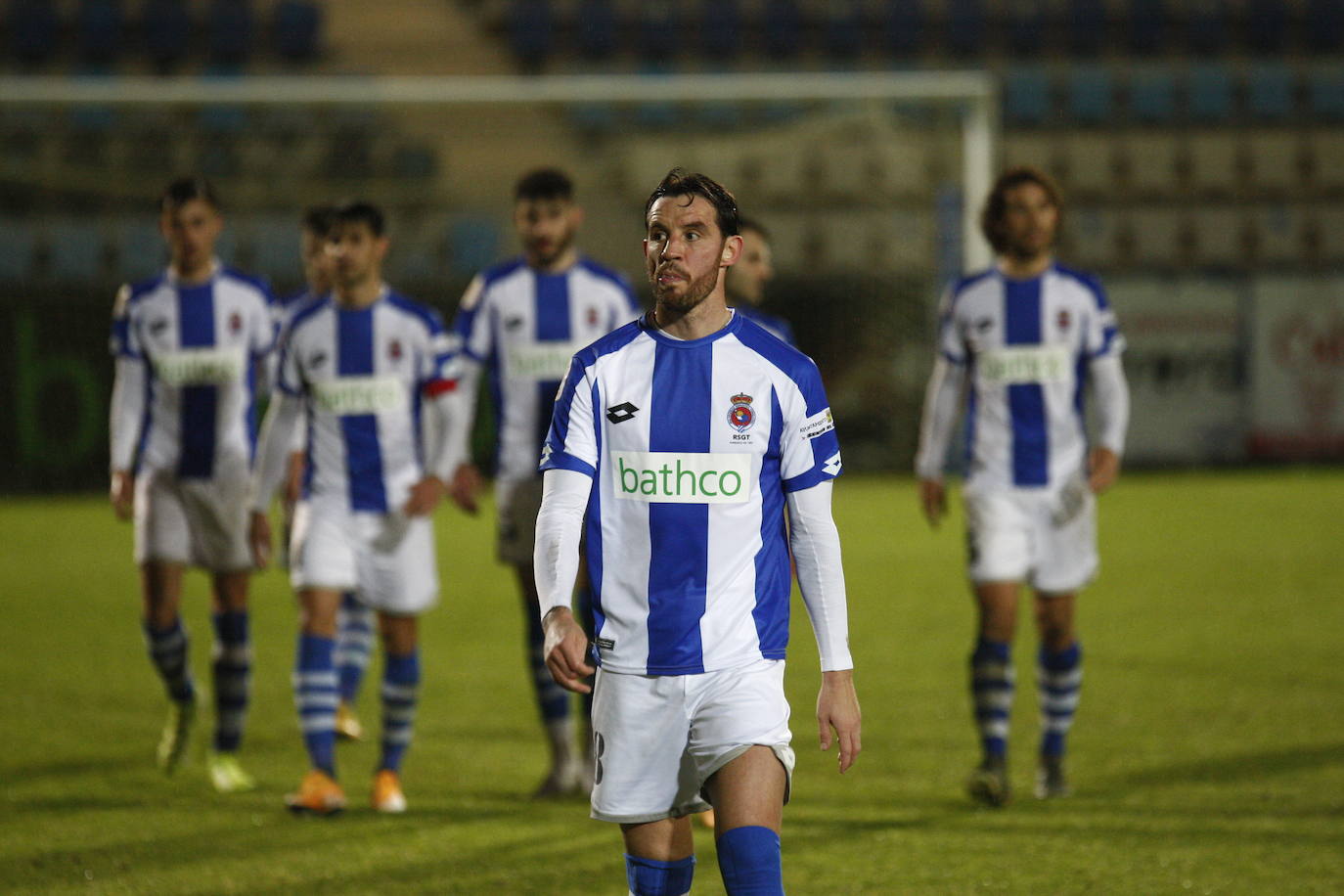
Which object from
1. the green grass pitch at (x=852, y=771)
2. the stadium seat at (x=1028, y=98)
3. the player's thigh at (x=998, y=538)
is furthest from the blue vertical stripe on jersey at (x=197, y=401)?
the stadium seat at (x=1028, y=98)

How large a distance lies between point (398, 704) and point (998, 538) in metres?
1.97

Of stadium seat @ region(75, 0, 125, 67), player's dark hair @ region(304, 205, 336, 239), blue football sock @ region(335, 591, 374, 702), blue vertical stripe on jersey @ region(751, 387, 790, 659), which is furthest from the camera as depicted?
stadium seat @ region(75, 0, 125, 67)

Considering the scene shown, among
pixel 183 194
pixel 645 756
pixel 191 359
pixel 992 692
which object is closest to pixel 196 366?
pixel 191 359

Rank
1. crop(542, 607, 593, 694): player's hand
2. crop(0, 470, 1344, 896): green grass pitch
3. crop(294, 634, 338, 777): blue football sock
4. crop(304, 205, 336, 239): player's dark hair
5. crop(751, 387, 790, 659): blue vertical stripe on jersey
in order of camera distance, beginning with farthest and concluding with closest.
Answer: crop(304, 205, 336, 239): player's dark hair
crop(294, 634, 338, 777): blue football sock
crop(0, 470, 1344, 896): green grass pitch
crop(751, 387, 790, 659): blue vertical stripe on jersey
crop(542, 607, 593, 694): player's hand

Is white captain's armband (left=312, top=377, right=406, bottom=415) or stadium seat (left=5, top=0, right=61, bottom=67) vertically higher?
stadium seat (left=5, top=0, right=61, bottom=67)

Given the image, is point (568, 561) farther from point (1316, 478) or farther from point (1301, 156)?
point (1301, 156)

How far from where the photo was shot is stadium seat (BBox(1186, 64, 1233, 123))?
22703mm

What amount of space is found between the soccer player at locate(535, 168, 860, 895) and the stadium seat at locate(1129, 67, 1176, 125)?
839 inches

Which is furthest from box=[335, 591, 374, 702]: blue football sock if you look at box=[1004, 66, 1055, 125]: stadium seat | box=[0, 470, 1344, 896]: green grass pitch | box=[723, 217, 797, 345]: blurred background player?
box=[1004, 66, 1055, 125]: stadium seat

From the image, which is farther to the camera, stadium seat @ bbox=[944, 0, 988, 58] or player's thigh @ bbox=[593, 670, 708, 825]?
stadium seat @ bbox=[944, 0, 988, 58]

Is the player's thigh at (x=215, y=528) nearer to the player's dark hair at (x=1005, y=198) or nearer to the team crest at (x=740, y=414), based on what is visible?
A: the player's dark hair at (x=1005, y=198)

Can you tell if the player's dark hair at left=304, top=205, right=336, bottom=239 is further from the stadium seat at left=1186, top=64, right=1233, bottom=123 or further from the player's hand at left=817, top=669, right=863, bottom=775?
the stadium seat at left=1186, top=64, right=1233, bottom=123

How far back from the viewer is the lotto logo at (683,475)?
2.81 metres

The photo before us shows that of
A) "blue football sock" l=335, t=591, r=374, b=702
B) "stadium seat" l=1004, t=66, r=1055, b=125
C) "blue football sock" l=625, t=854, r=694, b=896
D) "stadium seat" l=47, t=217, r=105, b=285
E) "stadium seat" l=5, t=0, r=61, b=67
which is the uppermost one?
"stadium seat" l=5, t=0, r=61, b=67
